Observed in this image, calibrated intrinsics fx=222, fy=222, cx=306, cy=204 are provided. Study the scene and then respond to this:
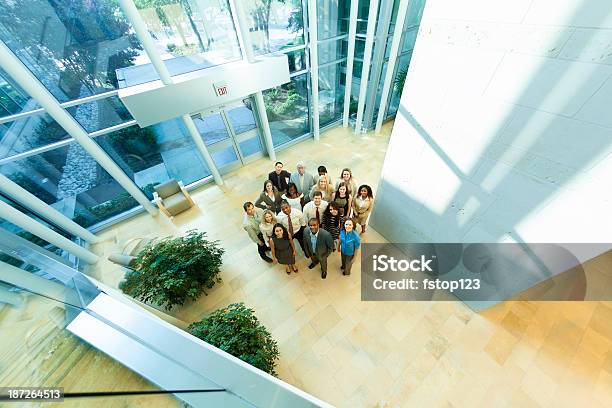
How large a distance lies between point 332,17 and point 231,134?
4.10 metres

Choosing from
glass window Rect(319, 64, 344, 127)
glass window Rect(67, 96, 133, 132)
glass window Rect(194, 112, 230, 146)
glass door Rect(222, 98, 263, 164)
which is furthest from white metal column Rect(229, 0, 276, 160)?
glass window Rect(67, 96, 133, 132)

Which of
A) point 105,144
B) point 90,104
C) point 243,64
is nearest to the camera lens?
point 90,104

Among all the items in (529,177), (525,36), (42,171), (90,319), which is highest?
(525,36)

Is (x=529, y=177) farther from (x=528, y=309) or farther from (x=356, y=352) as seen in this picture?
(x=356, y=352)

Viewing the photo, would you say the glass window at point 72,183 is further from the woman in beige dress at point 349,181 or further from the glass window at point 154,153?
the woman in beige dress at point 349,181

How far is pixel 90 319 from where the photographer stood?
1266 mm

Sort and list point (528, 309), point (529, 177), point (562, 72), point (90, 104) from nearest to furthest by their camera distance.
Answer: point (562, 72) → point (529, 177) → point (528, 309) → point (90, 104)

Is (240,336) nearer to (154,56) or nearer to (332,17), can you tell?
(154,56)

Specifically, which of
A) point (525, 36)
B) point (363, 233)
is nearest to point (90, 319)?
point (525, 36)

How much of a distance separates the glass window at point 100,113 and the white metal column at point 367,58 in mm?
5867

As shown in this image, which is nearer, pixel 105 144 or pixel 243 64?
pixel 105 144

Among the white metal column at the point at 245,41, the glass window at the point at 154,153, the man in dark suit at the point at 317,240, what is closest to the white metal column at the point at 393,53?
the white metal column at the point at 245,41

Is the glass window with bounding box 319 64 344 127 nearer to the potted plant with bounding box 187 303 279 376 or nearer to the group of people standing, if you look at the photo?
the group of people standing

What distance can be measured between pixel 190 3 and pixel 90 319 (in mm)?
5482
